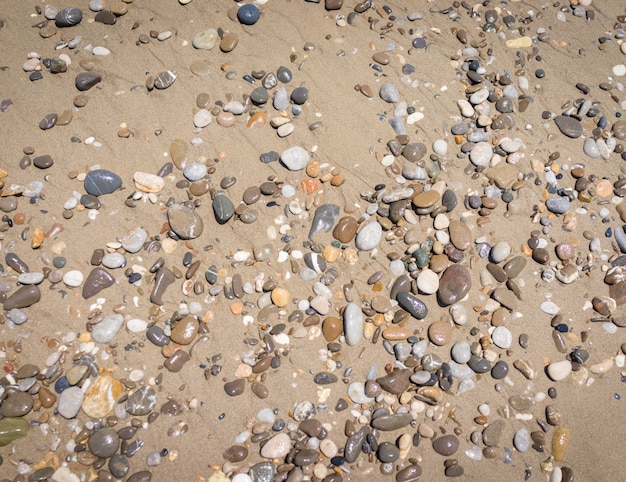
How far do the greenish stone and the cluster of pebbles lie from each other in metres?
0.01

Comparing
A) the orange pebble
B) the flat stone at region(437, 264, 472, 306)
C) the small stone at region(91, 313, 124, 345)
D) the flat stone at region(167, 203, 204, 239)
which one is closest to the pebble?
the flat stone at region(437, 264, 472, 306)

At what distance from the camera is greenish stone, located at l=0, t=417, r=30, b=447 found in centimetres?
255

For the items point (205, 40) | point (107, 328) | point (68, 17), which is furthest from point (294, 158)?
point (68, 17)

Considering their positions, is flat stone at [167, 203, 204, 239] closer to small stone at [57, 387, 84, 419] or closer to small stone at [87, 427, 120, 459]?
small stone at [57, 387, 84, 419]

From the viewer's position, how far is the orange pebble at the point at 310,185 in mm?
3092

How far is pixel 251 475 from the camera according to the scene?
2.60 m

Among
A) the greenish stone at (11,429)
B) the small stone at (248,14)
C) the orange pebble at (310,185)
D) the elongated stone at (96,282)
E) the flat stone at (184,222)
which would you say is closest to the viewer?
the greenish stone at (11,429)

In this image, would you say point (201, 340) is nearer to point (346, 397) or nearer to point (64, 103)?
point (346, 397)

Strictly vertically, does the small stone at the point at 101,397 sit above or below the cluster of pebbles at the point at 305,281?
below

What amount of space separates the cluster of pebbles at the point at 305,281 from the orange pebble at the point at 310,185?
2 centimetres

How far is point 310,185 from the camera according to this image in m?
3.09

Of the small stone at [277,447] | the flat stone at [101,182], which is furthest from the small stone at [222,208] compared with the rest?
the small stone at [277,447]

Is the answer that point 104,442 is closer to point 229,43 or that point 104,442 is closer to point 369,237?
point 369,237

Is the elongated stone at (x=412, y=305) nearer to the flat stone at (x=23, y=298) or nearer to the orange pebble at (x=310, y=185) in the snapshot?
the orange pebble at (x=310, y=185)
